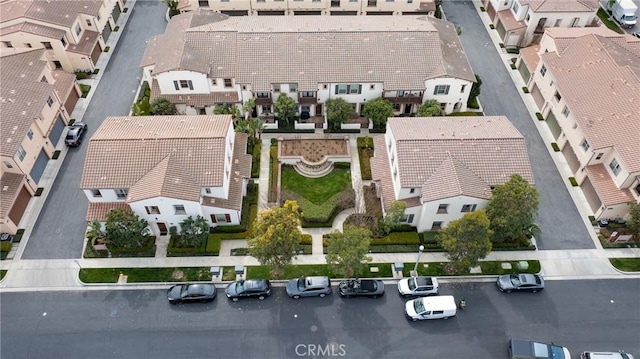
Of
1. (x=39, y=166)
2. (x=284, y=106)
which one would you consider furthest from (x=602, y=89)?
(x=39, y=166)

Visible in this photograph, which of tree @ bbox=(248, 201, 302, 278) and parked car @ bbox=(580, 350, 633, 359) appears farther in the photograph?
tree @ bbox=(248, 201, 302, 278)

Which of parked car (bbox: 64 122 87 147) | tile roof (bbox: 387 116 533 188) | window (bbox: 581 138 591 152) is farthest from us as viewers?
parked car (bbox: 64 122 87 147)

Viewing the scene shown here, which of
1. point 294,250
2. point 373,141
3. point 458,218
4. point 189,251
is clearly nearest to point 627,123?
point 458,218

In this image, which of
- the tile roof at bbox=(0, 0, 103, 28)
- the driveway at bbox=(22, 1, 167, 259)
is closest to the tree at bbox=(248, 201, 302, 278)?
the driveway at bbox=(22, 1, 167, 259)

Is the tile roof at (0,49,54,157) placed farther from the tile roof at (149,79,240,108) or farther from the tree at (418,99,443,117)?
the tree at (418,99,443,117)

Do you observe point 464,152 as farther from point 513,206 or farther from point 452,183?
point 513,206

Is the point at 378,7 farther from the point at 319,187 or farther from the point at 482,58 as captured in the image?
the point at 319,187
